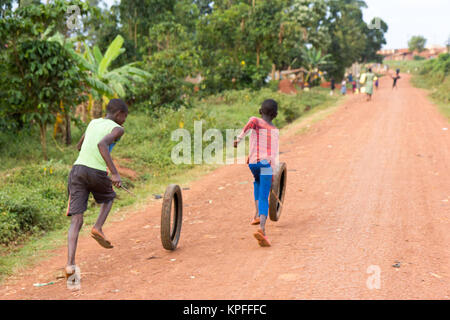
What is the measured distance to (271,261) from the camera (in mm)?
4430

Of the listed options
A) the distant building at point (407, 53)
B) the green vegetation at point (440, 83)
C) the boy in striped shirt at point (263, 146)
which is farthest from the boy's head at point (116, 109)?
the distant building at point (407, 53)

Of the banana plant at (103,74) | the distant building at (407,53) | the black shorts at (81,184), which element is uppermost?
the distant building at (407,53)

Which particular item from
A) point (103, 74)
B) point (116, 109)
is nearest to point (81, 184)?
point (116, 109)

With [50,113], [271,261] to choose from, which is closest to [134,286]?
[271,261]

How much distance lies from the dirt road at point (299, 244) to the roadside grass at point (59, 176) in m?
0.53

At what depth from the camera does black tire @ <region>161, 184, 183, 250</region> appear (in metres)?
4.81

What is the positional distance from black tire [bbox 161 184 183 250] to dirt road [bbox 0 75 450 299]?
0.47ft

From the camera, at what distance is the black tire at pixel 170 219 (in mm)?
4809

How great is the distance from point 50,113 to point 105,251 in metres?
6.31

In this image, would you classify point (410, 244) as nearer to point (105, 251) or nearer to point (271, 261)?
point (271, 261)

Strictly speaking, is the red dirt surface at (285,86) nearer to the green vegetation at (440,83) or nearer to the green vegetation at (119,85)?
the green vegetation at (119,85)

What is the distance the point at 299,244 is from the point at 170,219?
1448 mm

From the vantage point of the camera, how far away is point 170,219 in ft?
15.8

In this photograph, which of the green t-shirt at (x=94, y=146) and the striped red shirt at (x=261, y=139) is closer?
the green t-shirt at (x=94, y=146)
